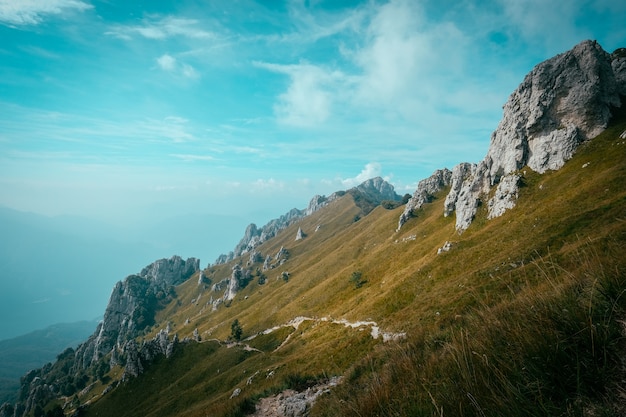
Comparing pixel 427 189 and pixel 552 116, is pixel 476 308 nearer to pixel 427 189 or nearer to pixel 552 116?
pixel 552 116

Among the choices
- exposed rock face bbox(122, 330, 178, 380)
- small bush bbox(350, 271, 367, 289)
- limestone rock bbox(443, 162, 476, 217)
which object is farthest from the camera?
limestone rock bbox(443, 162, 476, 217)

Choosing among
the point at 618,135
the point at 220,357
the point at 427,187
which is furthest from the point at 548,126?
the point at 220,357

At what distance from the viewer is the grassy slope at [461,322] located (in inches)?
136

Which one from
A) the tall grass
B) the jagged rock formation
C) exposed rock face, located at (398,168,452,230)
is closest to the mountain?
the tall grass

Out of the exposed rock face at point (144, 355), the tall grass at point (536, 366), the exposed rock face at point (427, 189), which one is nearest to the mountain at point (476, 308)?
the tall grass at point (536, 366)

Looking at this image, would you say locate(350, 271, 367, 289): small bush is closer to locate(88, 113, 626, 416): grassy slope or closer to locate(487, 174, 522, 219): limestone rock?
locate(88, 113, 626, 416): grassy slope

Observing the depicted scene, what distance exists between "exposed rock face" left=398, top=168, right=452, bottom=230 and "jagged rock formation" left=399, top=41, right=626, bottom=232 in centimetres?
3141

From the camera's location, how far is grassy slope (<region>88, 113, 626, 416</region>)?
3.46m

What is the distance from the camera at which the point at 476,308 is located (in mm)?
6844

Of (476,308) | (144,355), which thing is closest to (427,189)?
(144,355)

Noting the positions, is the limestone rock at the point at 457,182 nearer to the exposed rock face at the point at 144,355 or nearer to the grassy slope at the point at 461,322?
the grassy slope at the point at 461,322

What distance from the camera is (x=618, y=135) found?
51719 millimetres

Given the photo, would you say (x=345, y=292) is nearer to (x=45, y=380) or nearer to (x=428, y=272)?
(x=428, y=272)

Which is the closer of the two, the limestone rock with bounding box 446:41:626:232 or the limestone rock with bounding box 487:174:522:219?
the limestone rock with bounding box 446:41:626:232
